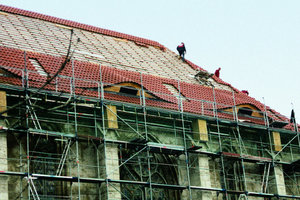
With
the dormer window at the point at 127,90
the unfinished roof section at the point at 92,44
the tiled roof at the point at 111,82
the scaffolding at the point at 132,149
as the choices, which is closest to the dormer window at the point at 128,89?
the dormer window at the point at 127,90

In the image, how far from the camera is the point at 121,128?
25.7 metres

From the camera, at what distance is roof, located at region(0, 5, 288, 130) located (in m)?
25.6

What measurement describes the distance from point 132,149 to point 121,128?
3.19ft

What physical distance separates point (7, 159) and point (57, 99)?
3348 mm

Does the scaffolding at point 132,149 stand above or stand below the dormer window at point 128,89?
below

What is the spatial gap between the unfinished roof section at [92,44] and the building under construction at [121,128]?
0.10 m

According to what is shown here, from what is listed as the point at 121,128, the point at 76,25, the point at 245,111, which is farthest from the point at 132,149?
the point at 76,25

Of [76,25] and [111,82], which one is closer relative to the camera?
[111,82]

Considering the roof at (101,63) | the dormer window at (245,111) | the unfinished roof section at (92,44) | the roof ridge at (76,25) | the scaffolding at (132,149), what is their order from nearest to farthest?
the scaffolding at (132,149) → the roof at (101,63) → the unfinished roof section at (92,44) → the dormer window at (245,111) → the roof ridge at (76,25)

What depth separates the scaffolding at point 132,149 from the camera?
22656mm

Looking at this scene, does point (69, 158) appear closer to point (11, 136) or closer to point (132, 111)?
point (11, 136)

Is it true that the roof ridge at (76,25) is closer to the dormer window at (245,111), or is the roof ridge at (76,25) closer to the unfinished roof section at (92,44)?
the unfinished roof section at (92,44)

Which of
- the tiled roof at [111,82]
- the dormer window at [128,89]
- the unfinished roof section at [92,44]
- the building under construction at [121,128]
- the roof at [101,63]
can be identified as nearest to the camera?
the building under construction at [121,128]

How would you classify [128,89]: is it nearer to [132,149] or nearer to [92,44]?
[132,149]
